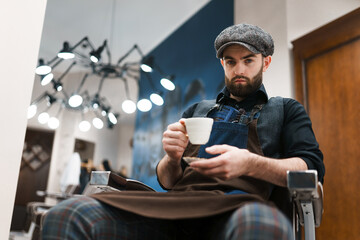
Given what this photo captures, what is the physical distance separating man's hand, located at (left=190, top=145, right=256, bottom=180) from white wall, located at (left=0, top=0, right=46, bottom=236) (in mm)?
884

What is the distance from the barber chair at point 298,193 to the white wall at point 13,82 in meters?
0.42

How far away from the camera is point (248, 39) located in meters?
1.26

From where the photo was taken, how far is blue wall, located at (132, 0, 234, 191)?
4.65 meters

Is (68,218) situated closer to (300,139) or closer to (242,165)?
(242,165)

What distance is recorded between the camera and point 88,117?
970cm

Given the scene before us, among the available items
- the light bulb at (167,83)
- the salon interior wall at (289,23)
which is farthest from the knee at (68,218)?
the light bulb at (167,83)

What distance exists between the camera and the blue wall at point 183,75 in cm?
465

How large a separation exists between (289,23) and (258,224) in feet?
9.96

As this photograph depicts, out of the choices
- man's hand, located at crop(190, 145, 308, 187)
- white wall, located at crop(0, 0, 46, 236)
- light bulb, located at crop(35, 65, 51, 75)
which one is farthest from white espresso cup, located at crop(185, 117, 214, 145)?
light bulb, located at crop(35, 65, 51, 75)

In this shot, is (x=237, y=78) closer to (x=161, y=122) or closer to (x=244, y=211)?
(x=244, y=211)

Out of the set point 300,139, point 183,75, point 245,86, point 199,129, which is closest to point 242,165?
point 199,129

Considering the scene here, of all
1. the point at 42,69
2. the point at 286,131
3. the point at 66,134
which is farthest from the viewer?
the point at 66,134

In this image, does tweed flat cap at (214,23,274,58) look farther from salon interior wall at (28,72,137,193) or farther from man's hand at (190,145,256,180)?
salon interior wall at (28,72,137,193)

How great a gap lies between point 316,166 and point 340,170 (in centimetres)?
199
